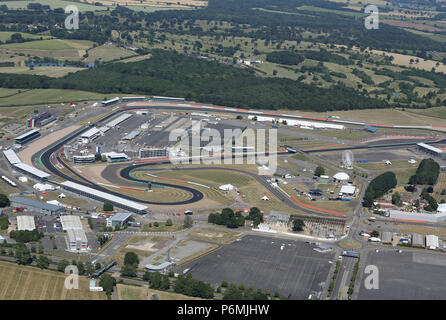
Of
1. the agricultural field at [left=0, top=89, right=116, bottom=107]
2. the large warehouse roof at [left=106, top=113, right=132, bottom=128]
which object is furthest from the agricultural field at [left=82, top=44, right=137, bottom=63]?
the large warehouse roof at [left=106, top=113, right=132, bottom=128]

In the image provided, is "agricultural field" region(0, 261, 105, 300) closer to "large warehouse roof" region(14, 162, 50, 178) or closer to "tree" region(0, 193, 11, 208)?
"tree" region(0, 193, 11, 208)

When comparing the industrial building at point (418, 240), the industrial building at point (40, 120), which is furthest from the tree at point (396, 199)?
the industrial building at point (40, 120)

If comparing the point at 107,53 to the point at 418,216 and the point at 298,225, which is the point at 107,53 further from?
the point at 418,216

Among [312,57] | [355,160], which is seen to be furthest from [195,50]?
[355,160]

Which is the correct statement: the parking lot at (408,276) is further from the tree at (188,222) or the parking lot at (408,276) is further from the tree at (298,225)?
the tree at (188,222)

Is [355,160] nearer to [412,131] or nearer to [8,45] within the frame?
[412,131]
